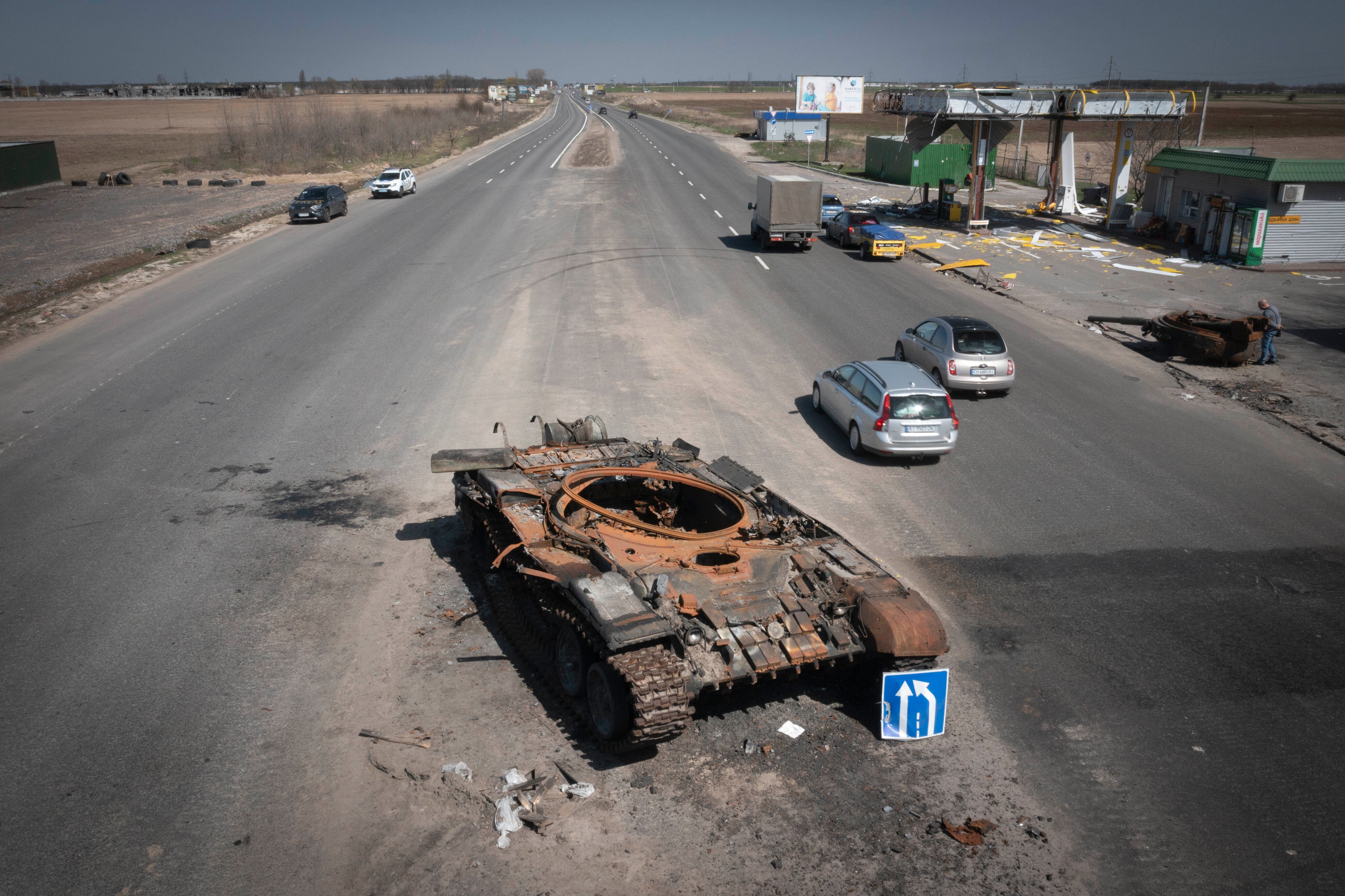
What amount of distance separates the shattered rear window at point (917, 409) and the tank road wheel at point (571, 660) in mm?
8695

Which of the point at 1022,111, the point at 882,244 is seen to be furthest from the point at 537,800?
the point at 1022,111

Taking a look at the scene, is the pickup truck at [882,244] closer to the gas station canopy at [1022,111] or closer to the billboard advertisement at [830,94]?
the gas station canopy at [1022,111]

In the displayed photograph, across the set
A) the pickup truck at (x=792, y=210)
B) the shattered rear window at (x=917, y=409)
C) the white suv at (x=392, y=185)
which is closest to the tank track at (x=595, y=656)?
the shattered rear window at (x=917, y=409)

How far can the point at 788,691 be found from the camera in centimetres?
990

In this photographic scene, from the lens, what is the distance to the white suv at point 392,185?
50375 mm

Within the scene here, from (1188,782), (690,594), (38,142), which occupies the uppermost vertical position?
(38,142)

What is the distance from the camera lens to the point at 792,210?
35062mm

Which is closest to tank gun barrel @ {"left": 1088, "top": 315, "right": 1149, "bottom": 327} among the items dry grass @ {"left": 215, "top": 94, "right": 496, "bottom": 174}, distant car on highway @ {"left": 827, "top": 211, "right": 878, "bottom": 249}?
distant car on highway @ {"left": 827, "top": 211, "right": 878, "bottom": 249}

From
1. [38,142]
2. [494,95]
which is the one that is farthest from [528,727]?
[494,95]

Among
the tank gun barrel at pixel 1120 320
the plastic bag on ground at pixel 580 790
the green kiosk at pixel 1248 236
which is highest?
the green kiosk at pixel 1248 236

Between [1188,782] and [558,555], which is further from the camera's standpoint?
[558,555]

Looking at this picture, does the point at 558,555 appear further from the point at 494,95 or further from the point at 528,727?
the point at 494,95

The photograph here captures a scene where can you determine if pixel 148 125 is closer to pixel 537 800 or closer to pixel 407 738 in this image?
pixel 407 738

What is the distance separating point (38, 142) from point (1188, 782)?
2734 inches
